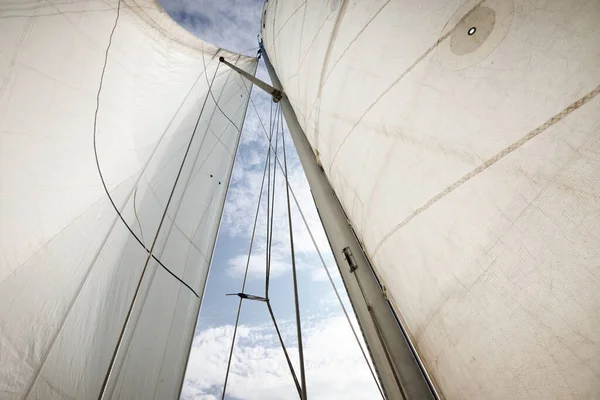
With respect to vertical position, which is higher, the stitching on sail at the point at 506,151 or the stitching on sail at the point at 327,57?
the stitching on sail at the point at 327,57

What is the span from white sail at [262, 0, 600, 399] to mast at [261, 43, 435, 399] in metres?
0.08

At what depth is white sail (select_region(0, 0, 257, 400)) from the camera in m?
1.36

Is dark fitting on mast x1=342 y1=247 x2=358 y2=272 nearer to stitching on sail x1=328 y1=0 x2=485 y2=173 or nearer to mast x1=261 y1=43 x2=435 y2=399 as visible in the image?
mast x1=261 y1=43 x2=435 y2=399

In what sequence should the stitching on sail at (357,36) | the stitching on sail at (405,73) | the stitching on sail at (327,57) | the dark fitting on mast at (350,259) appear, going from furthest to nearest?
the stitching on sail at (327,57) < the dark fitting on mast at (350,259) < the stitching on sail at (357,36) < the stitching on sail at (405,73)

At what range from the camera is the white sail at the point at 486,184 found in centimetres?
59

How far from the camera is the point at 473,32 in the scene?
0.84 m

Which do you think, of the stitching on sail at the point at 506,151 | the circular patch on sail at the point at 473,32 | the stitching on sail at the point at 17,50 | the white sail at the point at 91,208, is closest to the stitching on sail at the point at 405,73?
the circular patch on sail at the point at 473,32

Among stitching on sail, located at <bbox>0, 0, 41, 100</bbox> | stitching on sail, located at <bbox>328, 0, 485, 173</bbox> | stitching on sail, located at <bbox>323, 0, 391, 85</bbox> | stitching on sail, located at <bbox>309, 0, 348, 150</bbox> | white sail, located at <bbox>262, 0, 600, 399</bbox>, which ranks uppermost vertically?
stitching on sail, located at <bbox>0, 0, 41, 100</bbox>

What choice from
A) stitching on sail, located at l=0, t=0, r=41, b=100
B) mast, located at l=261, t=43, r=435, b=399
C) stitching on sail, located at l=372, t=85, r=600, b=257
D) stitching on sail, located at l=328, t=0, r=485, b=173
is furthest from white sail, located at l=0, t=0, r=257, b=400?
stitching on sail, located at l=372, t=85, r=600, b=257

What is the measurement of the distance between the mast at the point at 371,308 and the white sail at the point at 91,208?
1566 mm

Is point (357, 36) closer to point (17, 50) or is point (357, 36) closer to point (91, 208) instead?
point (17, 50)

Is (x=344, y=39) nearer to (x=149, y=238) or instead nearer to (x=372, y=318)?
(x=372, y=318)

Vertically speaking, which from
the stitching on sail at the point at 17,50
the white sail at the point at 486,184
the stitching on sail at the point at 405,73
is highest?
the stitching on sail at the point at 17,50

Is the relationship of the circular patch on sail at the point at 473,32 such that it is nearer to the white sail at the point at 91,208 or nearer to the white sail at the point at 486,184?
the white sail at the point at 486,184
